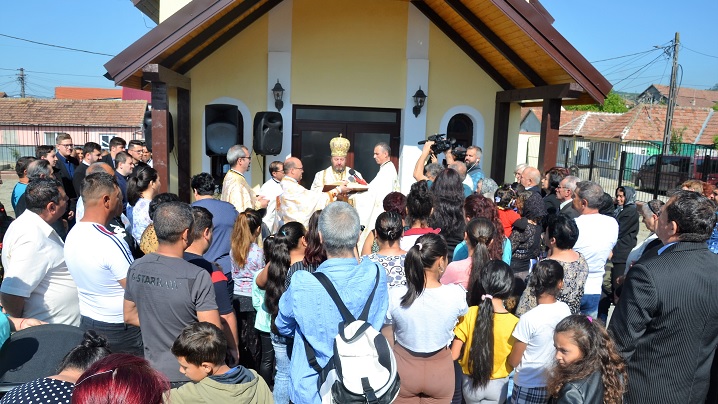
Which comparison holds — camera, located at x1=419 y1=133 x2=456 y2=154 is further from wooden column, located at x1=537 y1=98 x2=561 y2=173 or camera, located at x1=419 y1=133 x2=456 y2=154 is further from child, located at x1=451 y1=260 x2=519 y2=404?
child, located at x1=451 y1=260 x2=519 y2=404

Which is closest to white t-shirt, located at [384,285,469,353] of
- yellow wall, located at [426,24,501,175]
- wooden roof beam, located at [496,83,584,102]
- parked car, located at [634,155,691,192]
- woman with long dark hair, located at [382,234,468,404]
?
woman with long dark hair, located at [382,234,468,404]

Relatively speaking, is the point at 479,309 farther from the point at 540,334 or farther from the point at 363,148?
the point at 363,148

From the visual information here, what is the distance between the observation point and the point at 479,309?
3520 mm

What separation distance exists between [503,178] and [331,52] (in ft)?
13.2

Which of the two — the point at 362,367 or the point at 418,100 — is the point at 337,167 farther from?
the point at 362,367

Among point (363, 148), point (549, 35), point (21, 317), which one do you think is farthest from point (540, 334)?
point (363, 148)

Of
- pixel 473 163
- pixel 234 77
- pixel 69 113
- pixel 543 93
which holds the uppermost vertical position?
pixel 69 113

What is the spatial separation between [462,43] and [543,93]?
2.07 meters

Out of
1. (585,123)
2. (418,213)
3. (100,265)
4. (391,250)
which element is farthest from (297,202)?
(585,123)

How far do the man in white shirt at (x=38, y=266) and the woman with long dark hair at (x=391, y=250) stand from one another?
2089 millimetres

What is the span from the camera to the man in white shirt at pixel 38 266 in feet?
11.0

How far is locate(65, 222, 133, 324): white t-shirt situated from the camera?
3.36 meters

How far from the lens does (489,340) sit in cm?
346

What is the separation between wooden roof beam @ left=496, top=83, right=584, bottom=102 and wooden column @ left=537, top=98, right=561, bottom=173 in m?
0.16
